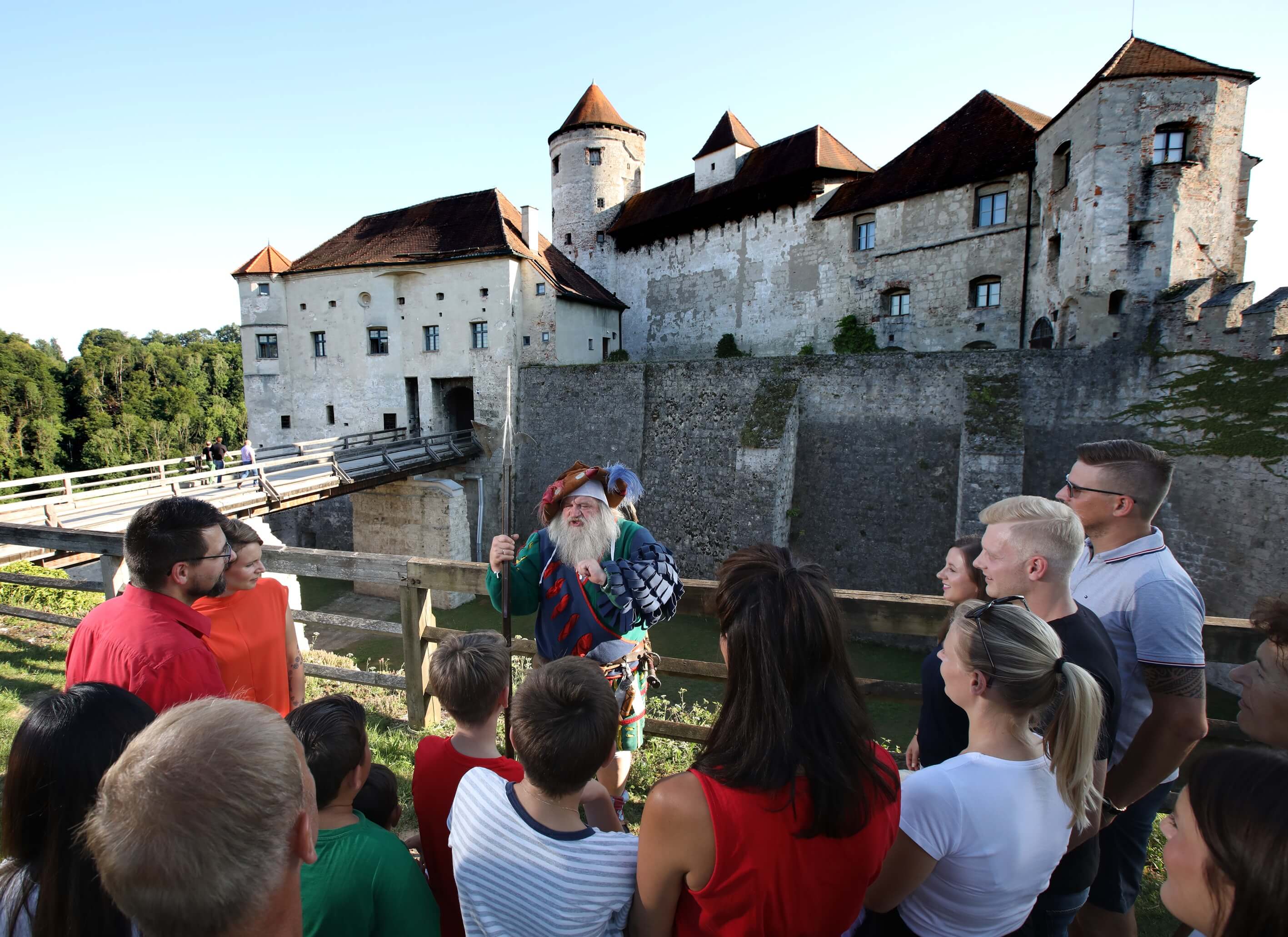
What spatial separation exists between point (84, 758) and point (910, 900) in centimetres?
201

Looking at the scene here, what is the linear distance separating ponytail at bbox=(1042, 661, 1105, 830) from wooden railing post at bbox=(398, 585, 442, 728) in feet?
10.6

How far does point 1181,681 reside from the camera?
2.18 metres

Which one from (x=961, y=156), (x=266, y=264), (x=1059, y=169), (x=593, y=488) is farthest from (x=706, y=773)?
(x=266, y=264)

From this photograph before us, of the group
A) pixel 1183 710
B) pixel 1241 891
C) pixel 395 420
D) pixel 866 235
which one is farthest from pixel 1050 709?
pixel 395 420

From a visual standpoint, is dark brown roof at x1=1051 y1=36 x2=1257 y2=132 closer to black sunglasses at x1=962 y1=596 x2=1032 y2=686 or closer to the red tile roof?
black sunglasses at x1=962 y1=596 x2=1032 y2=686

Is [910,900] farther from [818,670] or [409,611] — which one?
[409,611]

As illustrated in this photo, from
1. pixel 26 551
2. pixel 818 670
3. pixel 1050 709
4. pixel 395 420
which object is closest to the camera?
pixel 818 670

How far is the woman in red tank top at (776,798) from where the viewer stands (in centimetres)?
135

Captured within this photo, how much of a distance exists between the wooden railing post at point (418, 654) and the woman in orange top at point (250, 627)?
86cm

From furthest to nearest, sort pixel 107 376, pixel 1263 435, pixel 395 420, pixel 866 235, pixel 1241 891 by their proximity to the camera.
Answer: pixel 107 376
pixel 395 420
pixel 866 235
pixel 1263 435
pixel 1241 891

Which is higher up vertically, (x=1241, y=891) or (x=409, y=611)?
(x=1241, y=891)

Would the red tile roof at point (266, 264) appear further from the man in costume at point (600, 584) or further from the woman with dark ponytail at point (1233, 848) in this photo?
the woman with dark ponytail at point (1233, 848)

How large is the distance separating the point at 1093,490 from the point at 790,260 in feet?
64.2

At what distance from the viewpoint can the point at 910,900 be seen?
5.49ft
